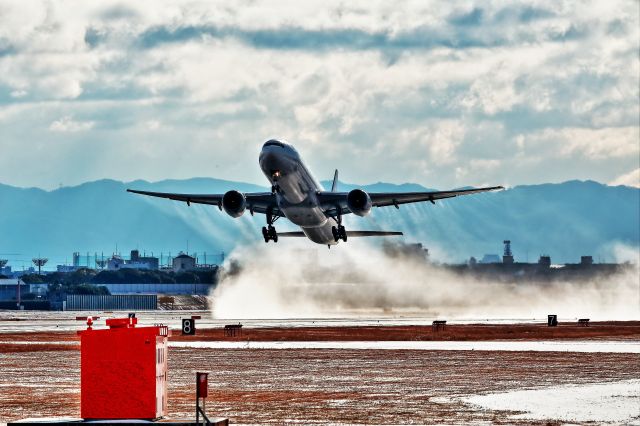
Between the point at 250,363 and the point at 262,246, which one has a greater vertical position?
the point at 262,246

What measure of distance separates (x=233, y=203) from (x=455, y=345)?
18448mm

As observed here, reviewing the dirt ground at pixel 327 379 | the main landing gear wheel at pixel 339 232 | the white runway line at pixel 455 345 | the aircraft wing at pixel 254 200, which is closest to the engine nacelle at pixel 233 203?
the aircraft wing at pixel 254 200

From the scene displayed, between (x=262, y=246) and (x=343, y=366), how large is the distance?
110283 mm

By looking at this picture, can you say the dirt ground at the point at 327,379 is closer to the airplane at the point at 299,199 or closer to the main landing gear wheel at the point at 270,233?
the airplane at the point at 299,199

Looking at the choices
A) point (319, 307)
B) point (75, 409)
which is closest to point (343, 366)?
point (75, 409)

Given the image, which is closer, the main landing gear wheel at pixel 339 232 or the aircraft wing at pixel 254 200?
the aircraft wing at pixel 254 200

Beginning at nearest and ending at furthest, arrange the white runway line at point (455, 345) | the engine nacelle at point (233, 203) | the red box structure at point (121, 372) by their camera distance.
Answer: the red box structure at point (121, 372)
the white runway line at point (455, 345)
the engine nacelle at point (233, 203)

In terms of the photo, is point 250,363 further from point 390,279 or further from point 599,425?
point 390,279

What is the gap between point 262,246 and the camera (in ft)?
534

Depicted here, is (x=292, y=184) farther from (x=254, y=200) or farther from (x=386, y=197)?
(x=386, y=197)

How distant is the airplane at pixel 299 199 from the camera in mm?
75438

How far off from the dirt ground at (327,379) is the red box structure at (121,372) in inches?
158

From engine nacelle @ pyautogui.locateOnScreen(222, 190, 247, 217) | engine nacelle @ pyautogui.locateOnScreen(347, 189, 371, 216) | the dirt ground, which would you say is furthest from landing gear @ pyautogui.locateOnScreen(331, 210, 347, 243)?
the dirt ground

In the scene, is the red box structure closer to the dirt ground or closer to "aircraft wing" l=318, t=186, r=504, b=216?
the dirt ground
